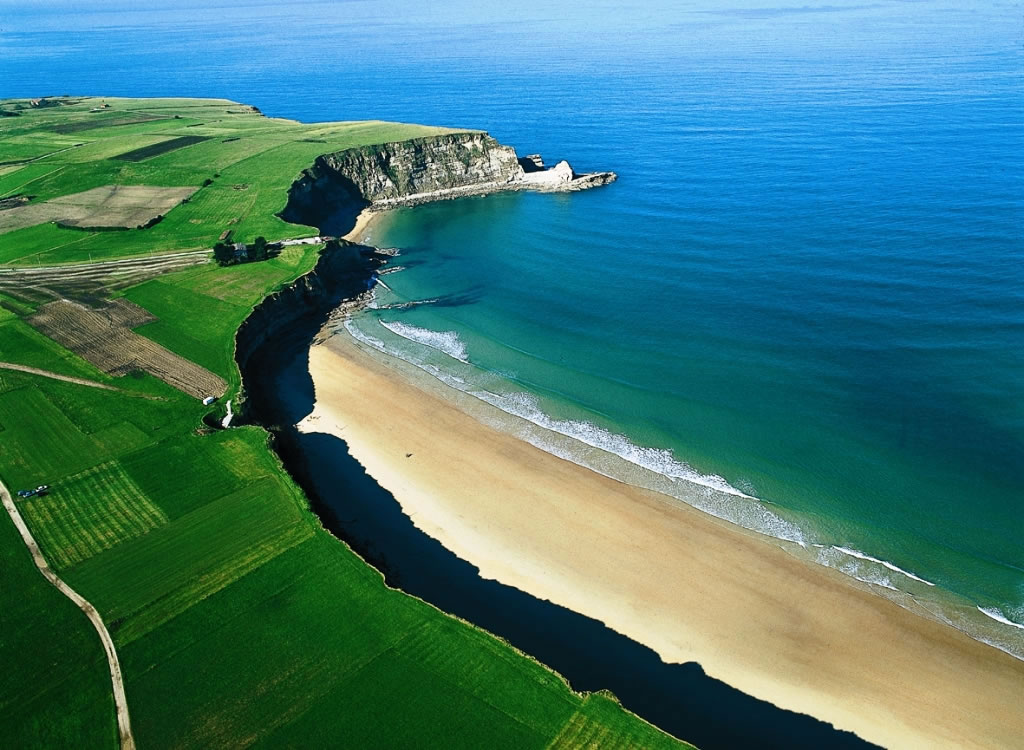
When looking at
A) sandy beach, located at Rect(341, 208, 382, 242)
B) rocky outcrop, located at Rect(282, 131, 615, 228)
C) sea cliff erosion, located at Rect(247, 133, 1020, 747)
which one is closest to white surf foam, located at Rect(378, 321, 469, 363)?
sea cliff erosion, located at Rect(247, 133, 1020, 747)

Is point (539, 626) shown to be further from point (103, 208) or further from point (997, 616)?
point (103, 208)

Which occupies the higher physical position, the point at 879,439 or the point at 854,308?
the point at 854,308

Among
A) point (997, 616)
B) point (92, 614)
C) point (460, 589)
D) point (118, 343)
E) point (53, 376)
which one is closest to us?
point (92, 614)

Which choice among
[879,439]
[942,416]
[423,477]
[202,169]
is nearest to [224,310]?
[423,477]

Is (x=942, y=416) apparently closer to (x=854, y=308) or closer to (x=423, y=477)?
(x=854, y=308)

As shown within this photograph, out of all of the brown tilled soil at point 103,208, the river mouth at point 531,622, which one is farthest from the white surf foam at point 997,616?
the brown tilled soil at point 103,208

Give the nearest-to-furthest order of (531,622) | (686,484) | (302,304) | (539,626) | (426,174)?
(539,626)
(531,622)
(686,484)
(302,304)
(426,174)

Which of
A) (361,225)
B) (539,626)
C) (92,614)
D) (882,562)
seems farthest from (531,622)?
(361,225)
